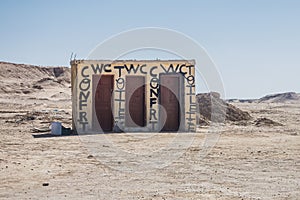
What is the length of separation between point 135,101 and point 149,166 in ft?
32.6

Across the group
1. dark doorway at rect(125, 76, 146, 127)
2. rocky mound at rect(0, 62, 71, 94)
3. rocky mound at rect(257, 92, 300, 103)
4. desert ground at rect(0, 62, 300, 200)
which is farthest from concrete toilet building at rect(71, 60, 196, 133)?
rocky mound at rect(257, 92, 300, 103)

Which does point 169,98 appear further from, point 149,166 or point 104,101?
point 149,166

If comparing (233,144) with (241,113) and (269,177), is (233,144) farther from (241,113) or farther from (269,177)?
(241,113)

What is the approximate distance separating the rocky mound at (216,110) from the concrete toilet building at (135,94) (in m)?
6.21

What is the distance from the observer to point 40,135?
18562 millimetres

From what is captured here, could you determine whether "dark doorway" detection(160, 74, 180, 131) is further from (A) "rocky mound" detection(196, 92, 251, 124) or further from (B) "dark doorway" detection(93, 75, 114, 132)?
(A) "rocky mound" detection(196, 92, 251, 124)

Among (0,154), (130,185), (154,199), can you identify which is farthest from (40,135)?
(154,199)

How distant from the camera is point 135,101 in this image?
20953 millimetres

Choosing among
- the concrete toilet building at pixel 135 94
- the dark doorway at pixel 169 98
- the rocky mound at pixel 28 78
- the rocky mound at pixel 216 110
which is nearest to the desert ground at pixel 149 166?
the concrete toilet building at pixel 135 94

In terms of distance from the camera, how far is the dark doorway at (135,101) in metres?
20.8

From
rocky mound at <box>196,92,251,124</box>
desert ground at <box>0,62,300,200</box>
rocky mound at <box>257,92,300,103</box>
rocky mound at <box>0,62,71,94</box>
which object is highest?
rocky mound at <box>0,62,71,94</box>

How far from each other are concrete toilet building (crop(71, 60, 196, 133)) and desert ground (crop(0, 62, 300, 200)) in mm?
1629

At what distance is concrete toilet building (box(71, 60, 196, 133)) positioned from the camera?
67.4 ft

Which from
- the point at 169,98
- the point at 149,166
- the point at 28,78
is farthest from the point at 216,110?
the point at 28,78
